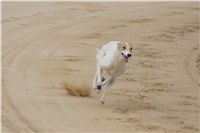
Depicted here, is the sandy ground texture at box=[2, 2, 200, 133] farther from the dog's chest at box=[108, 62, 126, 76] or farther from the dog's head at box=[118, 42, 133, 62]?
the dog's head at box=[118, 42, 133, 62]

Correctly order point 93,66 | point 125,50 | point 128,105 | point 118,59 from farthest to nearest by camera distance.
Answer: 1. point 93,66
2. point 128,105
3. point 118,59
4. point 125,50

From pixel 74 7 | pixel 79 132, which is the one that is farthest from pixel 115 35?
pixel 79 132

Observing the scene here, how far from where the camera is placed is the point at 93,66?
1515 centimetres

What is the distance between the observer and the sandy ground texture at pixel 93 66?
1060 centimetres

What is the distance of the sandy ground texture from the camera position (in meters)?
10.6

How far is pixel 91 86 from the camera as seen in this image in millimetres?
12992

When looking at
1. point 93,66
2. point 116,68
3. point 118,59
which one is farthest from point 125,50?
point 93,66

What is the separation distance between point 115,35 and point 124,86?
6.04 m

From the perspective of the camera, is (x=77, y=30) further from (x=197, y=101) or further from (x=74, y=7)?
(x=197, y=101)

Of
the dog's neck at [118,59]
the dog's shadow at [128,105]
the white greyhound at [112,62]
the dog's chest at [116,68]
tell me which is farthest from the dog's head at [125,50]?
the dog's shadow at [128,105]

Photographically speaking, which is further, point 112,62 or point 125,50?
point 112,62

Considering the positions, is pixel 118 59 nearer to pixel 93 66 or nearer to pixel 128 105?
pixel 128 105

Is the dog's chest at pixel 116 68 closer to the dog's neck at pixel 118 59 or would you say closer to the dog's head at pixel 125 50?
the dog's neck at pixel 118 59

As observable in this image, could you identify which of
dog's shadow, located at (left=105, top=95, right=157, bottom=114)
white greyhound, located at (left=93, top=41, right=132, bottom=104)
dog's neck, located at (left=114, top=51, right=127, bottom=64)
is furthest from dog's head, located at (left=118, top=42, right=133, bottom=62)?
dog's shadow, located at (left=105, top=95, right=157, bottom=114)
